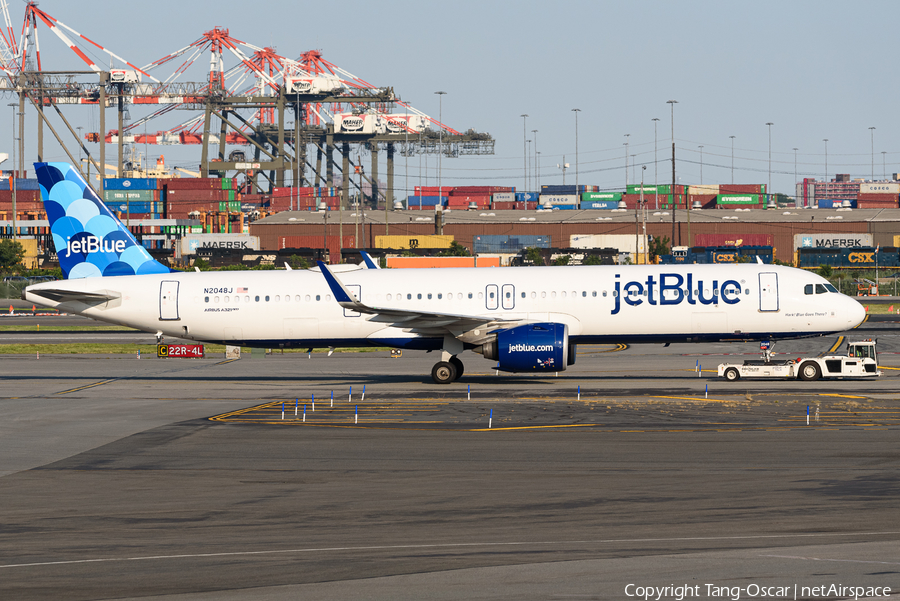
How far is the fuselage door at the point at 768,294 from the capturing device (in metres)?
38.0

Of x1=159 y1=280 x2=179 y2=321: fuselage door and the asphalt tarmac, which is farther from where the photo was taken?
x1=159 y1=280 x2=179 y2=321: fuselage door

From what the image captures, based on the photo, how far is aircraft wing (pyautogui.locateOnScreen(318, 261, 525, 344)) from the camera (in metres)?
37.4

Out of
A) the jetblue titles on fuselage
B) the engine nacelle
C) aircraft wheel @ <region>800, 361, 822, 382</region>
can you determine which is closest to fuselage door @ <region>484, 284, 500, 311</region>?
the engine nacelle

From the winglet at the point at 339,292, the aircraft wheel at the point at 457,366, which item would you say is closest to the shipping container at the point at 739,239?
the aircraft wheel at the point at 457,366

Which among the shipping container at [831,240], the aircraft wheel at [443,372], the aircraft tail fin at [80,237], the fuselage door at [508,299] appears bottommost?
the aircraft wheel at [443,372]

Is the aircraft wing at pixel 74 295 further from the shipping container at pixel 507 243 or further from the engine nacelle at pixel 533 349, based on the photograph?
the shipping container at pixel 507 243

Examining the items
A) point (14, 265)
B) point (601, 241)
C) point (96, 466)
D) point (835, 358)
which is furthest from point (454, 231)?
point (96, 466)

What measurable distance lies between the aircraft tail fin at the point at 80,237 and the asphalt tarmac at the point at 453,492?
6243 mm

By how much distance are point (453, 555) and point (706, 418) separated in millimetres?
16399

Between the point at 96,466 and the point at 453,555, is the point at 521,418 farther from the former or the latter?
the point at 453,555

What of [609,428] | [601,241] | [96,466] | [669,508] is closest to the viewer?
[669,508]

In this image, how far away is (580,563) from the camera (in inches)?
555

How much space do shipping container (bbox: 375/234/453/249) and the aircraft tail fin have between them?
377 ft

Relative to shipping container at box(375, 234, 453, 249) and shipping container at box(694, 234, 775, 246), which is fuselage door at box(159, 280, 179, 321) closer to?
shipping container at box(375, 234, 453, 249)
